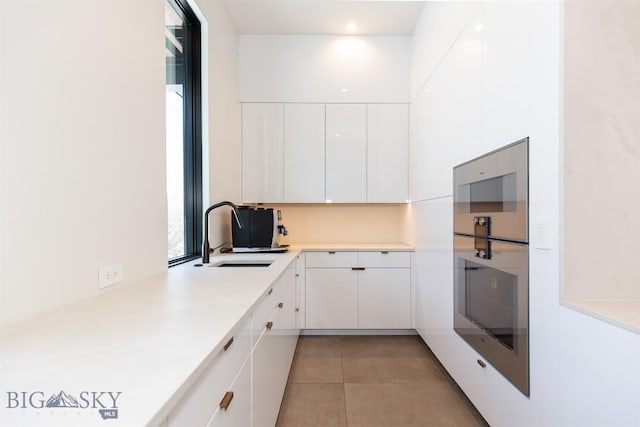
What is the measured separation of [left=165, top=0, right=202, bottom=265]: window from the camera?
2172 millimetres

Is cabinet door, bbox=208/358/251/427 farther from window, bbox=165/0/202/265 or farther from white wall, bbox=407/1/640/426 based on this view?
window, bbox=165/0/202/265

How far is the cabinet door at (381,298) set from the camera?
3064 mm

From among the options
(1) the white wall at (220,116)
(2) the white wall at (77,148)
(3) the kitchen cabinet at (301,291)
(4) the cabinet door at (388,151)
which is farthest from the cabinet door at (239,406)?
(4) the cabinet door at (388,151)

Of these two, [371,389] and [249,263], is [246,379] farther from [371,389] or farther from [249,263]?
[371,389]

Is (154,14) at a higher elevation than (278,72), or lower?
lower

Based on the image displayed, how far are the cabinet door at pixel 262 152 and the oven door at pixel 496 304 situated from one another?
1923mm

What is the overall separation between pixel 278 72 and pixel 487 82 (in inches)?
86.7

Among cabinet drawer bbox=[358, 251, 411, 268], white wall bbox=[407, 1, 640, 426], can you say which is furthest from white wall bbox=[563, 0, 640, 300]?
cabinet drawer bbox=[358, 251, 411, 268]

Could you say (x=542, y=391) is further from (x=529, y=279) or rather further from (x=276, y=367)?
(x=276, y=367)

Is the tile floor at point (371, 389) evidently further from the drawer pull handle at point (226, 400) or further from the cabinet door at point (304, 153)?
the cabinet door at point (304, 153)

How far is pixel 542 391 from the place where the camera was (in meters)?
1.24

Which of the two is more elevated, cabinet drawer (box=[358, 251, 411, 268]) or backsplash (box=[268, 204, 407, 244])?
backsplash (box=[268, 204, 407, 244])

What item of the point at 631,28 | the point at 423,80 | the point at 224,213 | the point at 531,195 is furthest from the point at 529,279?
the point at 224,213

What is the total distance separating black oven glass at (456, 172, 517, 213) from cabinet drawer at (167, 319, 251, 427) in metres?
1.26
